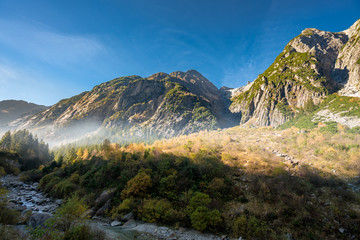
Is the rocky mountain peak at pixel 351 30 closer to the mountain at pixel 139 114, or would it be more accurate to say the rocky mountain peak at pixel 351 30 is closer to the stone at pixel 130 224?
the mountain at pixel 139 114

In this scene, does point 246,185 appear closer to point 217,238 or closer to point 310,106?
point 217,238

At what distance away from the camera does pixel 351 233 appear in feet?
38.7

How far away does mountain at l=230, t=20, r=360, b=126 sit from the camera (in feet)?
220

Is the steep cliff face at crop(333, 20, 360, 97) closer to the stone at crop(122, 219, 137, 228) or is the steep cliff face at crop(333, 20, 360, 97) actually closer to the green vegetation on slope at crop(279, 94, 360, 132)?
the green vegetation on slope at crop(279, 94, 360, 132)

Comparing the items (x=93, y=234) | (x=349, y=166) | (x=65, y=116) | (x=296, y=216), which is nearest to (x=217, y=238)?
(x=296, y=216)

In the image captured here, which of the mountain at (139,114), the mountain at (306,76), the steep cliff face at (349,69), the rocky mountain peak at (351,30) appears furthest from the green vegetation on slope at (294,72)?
the mountain at (139,114)

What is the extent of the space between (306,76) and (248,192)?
8562cm

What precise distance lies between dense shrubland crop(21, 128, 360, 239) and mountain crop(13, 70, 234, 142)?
269 feet

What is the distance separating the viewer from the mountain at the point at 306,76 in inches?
2643

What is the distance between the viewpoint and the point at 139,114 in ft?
495

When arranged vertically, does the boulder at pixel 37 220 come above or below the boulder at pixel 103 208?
above

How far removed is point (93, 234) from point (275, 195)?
19.0 meters

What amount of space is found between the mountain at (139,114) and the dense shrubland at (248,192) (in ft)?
269

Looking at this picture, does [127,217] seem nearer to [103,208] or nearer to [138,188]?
[138,188]
